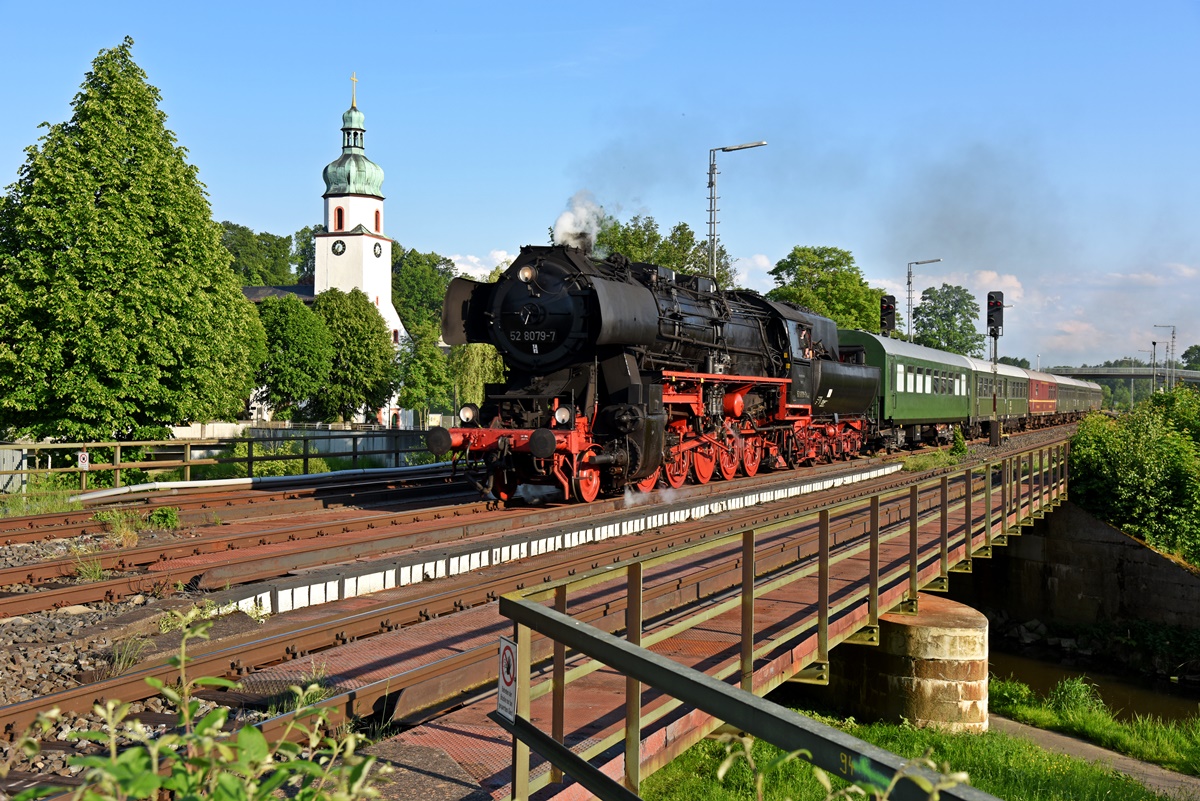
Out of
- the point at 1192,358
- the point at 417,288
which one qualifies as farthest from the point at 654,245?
the point at 1192,358

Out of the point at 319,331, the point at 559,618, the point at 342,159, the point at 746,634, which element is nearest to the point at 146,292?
the point at 746,634

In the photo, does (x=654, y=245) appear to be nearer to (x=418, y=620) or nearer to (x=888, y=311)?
(x=888, y=311)

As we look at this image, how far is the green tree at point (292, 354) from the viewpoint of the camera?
57.0 metres

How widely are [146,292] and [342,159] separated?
6398cm

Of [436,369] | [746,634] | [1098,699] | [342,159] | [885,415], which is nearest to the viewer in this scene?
[746,634]

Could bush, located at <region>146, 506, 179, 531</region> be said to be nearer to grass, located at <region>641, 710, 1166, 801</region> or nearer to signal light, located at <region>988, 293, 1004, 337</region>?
grass, located at <region>641, 710, 1166, 801</region>

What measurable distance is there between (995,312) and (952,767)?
23118 mm

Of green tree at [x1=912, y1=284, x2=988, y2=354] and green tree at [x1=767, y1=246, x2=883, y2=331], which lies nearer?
green tree at [x1=767, y1=246, x2=883, y2=331]

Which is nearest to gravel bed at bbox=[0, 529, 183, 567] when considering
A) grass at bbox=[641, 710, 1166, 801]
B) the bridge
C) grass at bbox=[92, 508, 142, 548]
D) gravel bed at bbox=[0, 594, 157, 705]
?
grass at bbox=[92, 508, 142, 548]

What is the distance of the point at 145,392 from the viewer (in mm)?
20969

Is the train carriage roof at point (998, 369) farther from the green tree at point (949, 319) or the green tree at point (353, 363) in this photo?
the green tree at point (949, 319)

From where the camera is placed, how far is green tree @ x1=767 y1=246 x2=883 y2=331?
54.5m

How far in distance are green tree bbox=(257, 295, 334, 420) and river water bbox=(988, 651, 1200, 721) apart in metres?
47.4

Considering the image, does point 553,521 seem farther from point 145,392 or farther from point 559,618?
point 145,392
